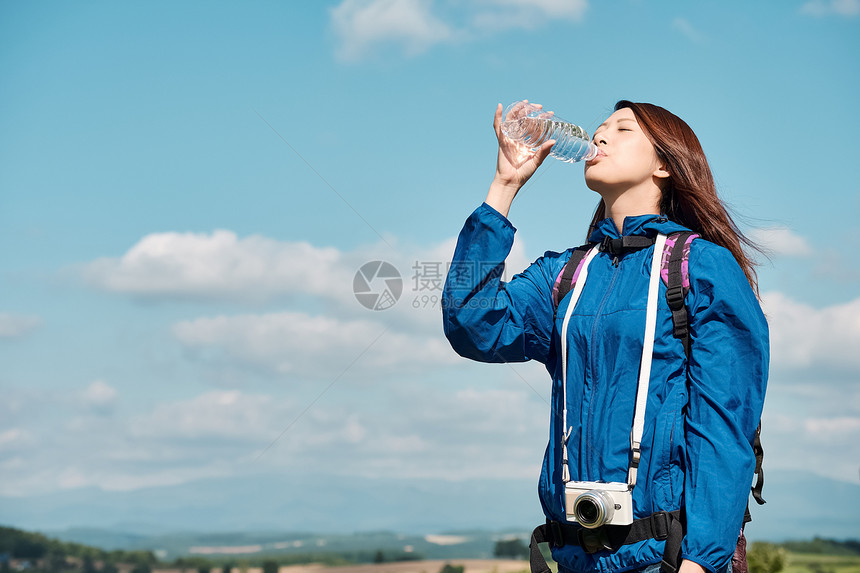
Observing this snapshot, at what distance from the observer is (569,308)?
3.00 metres

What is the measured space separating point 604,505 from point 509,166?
1373 millimetres

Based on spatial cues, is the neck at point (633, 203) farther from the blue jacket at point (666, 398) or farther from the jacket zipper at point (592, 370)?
the jacket zipper at point (592, 370)

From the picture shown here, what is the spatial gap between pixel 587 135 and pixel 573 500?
1.60 metres

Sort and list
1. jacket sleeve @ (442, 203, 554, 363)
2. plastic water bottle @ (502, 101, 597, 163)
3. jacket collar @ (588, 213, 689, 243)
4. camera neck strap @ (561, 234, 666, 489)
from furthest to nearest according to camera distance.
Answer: plastic water bottle @ (502, 101, 597, 163)
jacket sleeve @ (442, 203, 554, 363)
jacket collar @ (588, 213, 689, 243)
camera neck strap @ (561, 234, 666, 489)

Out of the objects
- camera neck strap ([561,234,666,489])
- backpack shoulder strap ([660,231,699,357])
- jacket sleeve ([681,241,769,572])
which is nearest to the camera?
jacket sleeve ([681,241,769,572])

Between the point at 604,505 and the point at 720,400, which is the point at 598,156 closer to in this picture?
the point at 720,400

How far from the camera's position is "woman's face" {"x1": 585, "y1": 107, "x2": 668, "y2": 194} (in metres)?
A: 3.19

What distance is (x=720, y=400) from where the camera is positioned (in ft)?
8.56

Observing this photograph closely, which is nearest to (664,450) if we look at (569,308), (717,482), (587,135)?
(717,482)

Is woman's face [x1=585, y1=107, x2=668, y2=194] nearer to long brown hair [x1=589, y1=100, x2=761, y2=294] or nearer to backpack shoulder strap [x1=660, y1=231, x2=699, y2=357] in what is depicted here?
long brown hair [x1=589, y1=100, x2=761, y2=294]

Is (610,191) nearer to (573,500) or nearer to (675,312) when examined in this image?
(675,312)

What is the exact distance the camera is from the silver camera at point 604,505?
2.58 meters

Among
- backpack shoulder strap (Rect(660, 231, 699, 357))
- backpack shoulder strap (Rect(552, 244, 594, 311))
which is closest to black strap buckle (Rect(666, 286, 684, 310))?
backpack shoulder strap (Rect(660, 231, 699, 357))

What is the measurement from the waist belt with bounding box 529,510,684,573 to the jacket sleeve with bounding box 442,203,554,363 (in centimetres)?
71
